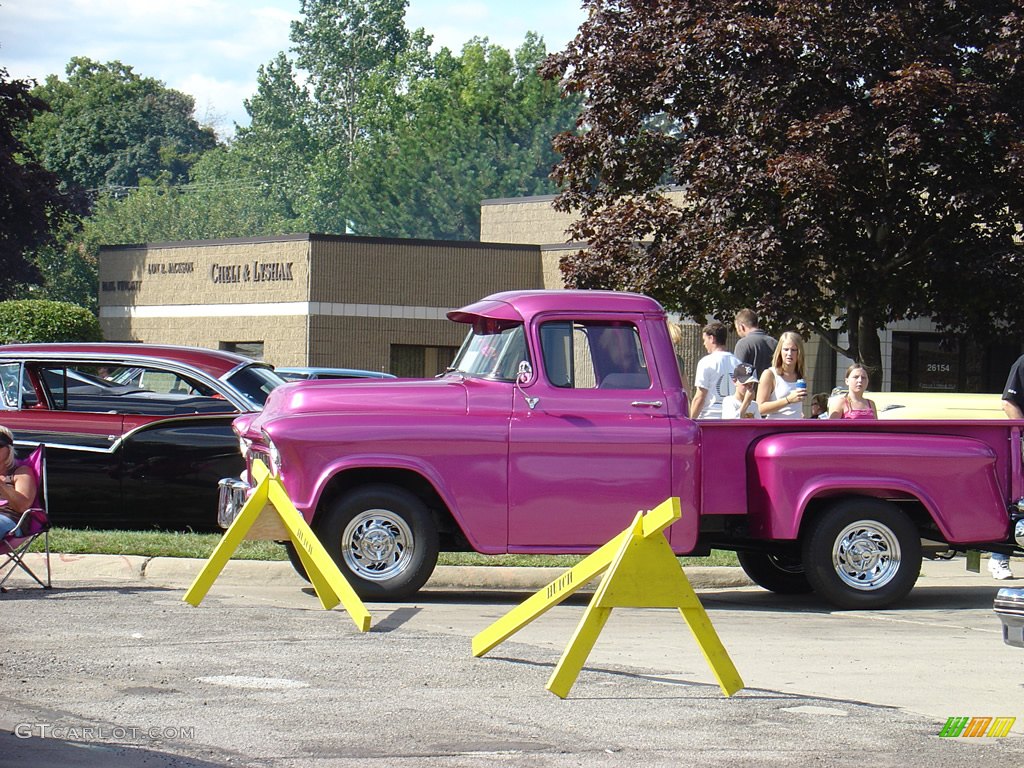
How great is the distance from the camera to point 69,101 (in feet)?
300

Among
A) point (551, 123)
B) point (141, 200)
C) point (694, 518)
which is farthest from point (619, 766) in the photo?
point (551, 123)

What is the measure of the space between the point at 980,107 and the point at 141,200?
59.5 m

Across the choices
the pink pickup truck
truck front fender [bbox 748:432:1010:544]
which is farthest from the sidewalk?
truck front fender [bbox 748:432:1010:544]

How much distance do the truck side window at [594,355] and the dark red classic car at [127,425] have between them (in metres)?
3.56

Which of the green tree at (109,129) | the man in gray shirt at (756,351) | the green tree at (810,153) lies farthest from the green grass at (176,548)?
the green tree at (109,129)

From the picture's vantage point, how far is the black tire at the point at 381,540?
980 centimetres

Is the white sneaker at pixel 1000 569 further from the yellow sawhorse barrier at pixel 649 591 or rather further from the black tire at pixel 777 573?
the yellow sawhorse barrier at pixel 649 591

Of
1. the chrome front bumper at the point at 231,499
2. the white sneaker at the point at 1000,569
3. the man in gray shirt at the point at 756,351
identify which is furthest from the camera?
the man in gray shirt at the point at 756,351

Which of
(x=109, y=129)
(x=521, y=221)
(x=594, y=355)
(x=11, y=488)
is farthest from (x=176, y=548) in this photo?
(x=109, y=129)

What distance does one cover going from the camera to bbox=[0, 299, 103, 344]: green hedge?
31953 mm

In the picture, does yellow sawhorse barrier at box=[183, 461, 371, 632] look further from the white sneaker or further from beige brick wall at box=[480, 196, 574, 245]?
beige brick wall at box=[480, 196, 574, 245]

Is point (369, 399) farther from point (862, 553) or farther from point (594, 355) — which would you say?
point (862, 553)

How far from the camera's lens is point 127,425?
12289 millimetres
